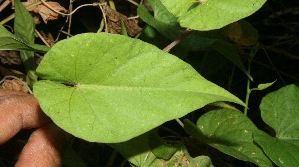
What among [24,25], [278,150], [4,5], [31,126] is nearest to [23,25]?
[24,25]

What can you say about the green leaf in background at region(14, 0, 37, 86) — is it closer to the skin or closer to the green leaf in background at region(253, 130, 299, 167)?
the skin

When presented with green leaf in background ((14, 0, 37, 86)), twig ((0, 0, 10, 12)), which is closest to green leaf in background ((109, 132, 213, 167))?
green leaf in background ((14, 0, 37, 86))

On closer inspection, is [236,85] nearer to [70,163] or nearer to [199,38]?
[199,38]

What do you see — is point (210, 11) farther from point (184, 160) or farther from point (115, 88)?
point (184, 160)

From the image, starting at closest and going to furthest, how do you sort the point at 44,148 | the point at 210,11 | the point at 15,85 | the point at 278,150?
the point at 210,11
the point at 44,148
the point at 278,150
the point at 15,85

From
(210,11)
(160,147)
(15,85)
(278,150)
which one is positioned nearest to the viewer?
(210,11)

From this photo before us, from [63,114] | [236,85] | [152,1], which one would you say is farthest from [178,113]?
[236,85]

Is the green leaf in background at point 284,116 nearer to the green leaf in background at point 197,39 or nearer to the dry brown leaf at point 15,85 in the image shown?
the green leaf in background at point 197,39
